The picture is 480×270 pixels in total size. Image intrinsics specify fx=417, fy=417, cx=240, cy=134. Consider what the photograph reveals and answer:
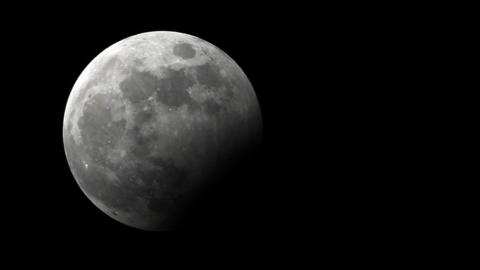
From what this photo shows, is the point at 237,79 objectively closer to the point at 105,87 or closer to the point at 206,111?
the point at 206,111

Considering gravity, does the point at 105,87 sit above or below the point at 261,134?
above

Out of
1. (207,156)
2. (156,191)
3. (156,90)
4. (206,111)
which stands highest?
(156,90)

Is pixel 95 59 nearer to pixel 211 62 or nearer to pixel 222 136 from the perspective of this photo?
pixel 211 62

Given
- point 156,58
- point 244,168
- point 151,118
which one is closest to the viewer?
point 151,118

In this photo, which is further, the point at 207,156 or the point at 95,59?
the point at 95,59

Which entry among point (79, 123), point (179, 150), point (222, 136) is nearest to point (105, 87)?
point (79, 123)

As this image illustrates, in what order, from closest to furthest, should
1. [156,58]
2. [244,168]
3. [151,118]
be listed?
[151,118] < [156,58] < [244,168]

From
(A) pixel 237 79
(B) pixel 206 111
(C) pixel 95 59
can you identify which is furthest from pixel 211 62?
(C) pixel 95 59
